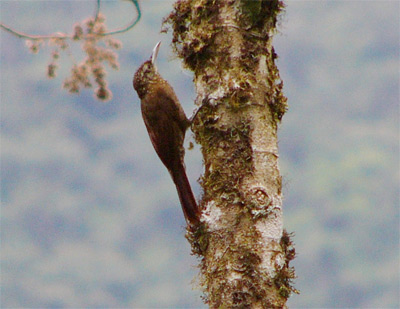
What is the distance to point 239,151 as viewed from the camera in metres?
2.50

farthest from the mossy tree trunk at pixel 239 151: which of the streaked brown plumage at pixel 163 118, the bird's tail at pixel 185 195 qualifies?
the streaked brown plumage at pixel 163 118

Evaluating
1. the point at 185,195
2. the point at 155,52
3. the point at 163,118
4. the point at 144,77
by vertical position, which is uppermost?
the point at 155,52

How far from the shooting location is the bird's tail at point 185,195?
265 cm

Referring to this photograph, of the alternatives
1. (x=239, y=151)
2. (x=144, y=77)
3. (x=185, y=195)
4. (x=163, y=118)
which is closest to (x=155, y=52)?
(x=144, y=77)

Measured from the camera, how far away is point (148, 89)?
13.0 feet

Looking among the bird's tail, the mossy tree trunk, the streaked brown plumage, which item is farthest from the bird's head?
the mossy tree trunk

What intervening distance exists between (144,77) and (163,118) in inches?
17.8

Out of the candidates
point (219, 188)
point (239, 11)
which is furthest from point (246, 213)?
point (239, 11)

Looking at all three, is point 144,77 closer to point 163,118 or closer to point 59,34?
point 163,118

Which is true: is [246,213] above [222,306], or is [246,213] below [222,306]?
above

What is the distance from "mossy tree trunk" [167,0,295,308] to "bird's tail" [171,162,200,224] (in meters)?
0.09

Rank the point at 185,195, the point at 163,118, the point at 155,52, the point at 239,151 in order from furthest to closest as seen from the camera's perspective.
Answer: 1. the point at 155,52
2. the point at 163,118
3. the point at 185,195
4. the point at 239,151

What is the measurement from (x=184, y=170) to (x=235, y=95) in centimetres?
101

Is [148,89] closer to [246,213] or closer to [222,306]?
[246,213]
